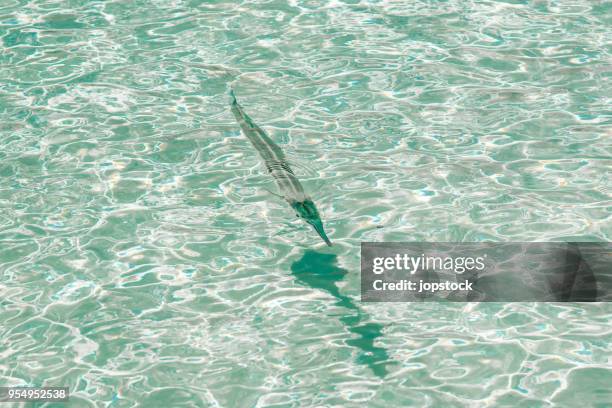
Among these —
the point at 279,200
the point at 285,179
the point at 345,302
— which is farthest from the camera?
the point at 279,200


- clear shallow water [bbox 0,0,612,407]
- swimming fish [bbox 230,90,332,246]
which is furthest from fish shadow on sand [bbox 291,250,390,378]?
swimming fish [bbox 230,90,332,246]

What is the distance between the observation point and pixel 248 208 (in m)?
6.64

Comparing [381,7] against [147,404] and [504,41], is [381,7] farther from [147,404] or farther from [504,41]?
[147,404]

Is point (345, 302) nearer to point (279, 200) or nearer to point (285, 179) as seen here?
point (285, 179)

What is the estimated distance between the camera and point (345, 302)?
5.80 meters

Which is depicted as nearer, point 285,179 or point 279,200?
point 285,179

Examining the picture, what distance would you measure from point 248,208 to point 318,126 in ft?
4.26

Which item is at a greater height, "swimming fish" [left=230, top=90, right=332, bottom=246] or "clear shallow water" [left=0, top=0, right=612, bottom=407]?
"swimming fish" [left=230, top=90, right=332, bottom=246]

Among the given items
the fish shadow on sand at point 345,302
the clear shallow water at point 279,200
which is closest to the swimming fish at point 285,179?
the fish shadow on sand at point 345,302

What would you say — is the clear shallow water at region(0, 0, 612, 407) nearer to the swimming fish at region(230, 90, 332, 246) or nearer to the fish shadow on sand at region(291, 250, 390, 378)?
the fish shadow on sand at region(291, 250, 390, 378)

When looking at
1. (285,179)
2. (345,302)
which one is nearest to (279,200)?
(345,302)

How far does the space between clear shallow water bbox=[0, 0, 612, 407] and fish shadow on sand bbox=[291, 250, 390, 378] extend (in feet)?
0.05

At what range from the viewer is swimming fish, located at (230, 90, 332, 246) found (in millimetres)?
5090

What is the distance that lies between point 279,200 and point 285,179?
1.35 meters
